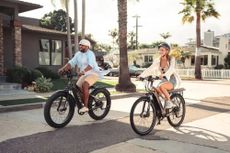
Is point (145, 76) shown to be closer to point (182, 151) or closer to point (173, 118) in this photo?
point (173, 118)

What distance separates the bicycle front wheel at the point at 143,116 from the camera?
679cm

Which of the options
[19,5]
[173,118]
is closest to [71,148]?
[173,118]

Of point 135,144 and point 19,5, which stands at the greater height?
point 19,5

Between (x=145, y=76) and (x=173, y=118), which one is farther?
(x=173, y=118)

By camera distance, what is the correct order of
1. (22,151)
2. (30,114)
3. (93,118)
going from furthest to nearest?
(30,114) → (93,118) → (22,151)

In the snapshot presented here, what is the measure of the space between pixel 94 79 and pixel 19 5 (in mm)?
10465

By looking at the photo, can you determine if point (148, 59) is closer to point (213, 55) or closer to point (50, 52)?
point (213, 55)

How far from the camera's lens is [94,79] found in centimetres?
801

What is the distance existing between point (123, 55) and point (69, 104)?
828cm

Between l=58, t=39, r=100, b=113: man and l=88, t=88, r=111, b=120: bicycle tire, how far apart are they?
0.34 m

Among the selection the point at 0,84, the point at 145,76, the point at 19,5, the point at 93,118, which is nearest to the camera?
the point at 145,76

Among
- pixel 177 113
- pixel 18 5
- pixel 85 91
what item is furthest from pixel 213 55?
pixel 85 91

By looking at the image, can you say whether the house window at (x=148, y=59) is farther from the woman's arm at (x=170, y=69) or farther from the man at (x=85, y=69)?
the woman's arm at (x=170, y=69)

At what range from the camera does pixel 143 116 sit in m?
6.94
